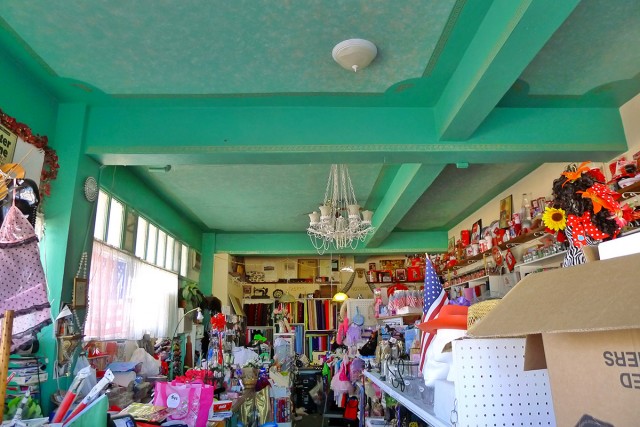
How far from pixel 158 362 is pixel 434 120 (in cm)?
398

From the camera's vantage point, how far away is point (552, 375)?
839mm

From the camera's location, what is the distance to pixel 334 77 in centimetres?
353

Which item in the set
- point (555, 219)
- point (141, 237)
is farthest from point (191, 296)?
point (555, 219)

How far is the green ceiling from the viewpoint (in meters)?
2.82

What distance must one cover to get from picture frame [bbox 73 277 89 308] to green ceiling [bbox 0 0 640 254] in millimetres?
1105

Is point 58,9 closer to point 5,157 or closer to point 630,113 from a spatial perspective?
point 5,157

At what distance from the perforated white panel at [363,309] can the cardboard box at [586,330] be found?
279 inches

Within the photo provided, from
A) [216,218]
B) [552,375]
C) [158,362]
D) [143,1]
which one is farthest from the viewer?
[216,218]

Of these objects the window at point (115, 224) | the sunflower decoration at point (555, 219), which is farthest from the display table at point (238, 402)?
the sunflower decoration at point (555, 219)

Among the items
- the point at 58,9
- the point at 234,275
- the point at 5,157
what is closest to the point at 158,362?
the point at 5,157

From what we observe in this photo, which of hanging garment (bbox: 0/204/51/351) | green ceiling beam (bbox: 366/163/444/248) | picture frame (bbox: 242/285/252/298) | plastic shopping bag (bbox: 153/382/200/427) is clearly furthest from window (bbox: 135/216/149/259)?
picture frame (bbox: 242/285/252/298)

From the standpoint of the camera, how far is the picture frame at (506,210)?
6.12m

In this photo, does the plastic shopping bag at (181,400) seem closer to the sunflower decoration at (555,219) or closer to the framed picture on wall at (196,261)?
the sunflower decoration at (555,219)

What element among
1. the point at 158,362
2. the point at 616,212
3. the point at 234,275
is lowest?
the point at 158,362
